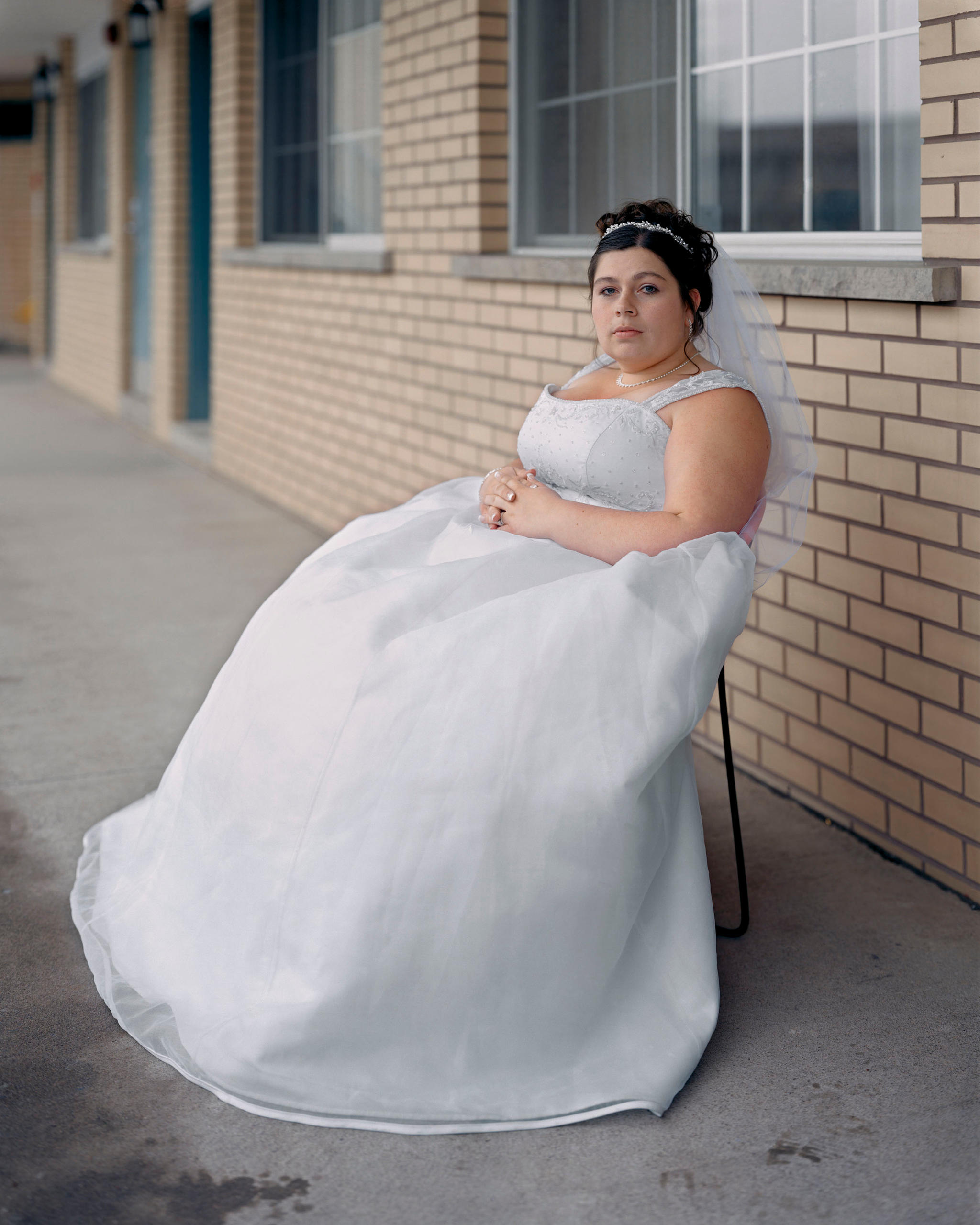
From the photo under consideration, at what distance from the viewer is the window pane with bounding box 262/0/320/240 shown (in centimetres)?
708

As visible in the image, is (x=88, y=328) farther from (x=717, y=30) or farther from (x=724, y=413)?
(x=724, y=413)

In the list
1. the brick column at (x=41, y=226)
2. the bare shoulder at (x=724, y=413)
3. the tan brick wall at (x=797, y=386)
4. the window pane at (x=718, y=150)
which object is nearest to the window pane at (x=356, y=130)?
the tan brick wall at (x=797, y=386)

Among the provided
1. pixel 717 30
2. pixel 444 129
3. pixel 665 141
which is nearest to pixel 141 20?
pixel 444 129

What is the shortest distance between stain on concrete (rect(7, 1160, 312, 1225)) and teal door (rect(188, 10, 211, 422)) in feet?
28.9

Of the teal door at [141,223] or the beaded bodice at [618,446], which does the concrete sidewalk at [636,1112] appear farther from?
the teal door at [141,223]

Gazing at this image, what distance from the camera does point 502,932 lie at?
212cm

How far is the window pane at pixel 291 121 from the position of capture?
7078 mm

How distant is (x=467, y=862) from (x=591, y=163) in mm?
2978

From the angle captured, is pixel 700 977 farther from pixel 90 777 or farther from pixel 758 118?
pixel 758 118

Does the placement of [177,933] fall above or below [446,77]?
below

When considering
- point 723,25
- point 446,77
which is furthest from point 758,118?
point 446,77

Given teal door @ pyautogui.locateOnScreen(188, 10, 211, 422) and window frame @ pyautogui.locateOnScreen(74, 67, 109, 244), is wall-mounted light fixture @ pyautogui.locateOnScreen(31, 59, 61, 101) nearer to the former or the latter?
window frame @ pyautogui.locateOnScreen(74, 67, 109, 244)

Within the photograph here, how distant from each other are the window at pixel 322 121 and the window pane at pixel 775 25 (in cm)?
295

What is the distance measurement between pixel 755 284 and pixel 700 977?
1746mm
